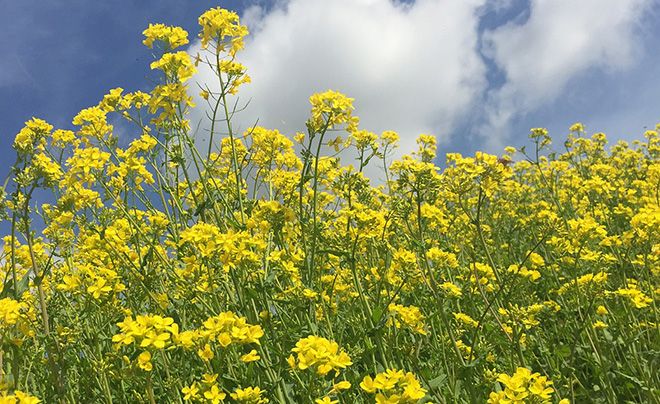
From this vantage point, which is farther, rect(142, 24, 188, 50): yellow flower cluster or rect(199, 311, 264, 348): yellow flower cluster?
rect(142, 24, 188, 50): yellow flower cluster

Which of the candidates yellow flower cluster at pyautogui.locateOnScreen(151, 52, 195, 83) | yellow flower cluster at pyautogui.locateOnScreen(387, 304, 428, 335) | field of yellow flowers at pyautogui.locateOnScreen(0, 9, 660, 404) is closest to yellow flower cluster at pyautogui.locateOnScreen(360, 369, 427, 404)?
field of yellow flowers at pyautogui.locateOnScreen(0, 9, 660, 404)

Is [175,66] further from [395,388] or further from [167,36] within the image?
[395,388]

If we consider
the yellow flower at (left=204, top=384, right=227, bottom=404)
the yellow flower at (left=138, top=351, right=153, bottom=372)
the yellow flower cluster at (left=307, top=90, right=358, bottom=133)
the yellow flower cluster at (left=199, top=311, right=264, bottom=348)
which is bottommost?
the yellow flower at (left=204, top=384, right=227, bottom=404)

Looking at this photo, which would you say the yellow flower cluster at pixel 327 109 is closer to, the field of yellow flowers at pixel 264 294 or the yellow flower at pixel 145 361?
the field of yellow flowers at pixel 264 294

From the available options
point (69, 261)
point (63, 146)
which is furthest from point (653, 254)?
point (63, 146)

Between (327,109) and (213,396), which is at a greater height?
(327,109)

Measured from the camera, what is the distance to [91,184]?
3.68 m

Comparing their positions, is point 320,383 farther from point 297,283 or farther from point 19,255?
point 19,255

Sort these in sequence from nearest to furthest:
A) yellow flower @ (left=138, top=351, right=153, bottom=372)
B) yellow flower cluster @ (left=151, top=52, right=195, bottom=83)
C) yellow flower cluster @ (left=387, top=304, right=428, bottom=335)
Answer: yellow flower @ (left=138, top=351, right=153, bottom=372) < yellow flower cluster @ (left=387, top=304, right=428, bottom=335) < yellow flower cluster @ (left=151, top=52, right=195, bottom=83)

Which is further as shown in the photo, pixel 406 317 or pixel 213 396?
pixel 406 317

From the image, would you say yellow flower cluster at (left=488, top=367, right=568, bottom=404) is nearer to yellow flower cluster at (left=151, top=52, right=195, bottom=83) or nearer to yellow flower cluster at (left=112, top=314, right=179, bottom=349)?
yellow flower cluster at (left=112, top=314, right=179, bottom=349)

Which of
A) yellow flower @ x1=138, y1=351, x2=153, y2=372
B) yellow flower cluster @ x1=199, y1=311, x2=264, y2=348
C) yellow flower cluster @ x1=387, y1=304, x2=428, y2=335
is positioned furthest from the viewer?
yellow flower cluster @ x1=387, y1=304, x2=428, y2=335

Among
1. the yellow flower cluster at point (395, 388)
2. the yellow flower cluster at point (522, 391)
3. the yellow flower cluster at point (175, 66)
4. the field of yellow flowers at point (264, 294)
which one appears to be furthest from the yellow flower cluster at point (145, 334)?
the yellow flower cluster at point (175, 66)

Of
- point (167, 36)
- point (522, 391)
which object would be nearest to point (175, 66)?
point (167, 36)
